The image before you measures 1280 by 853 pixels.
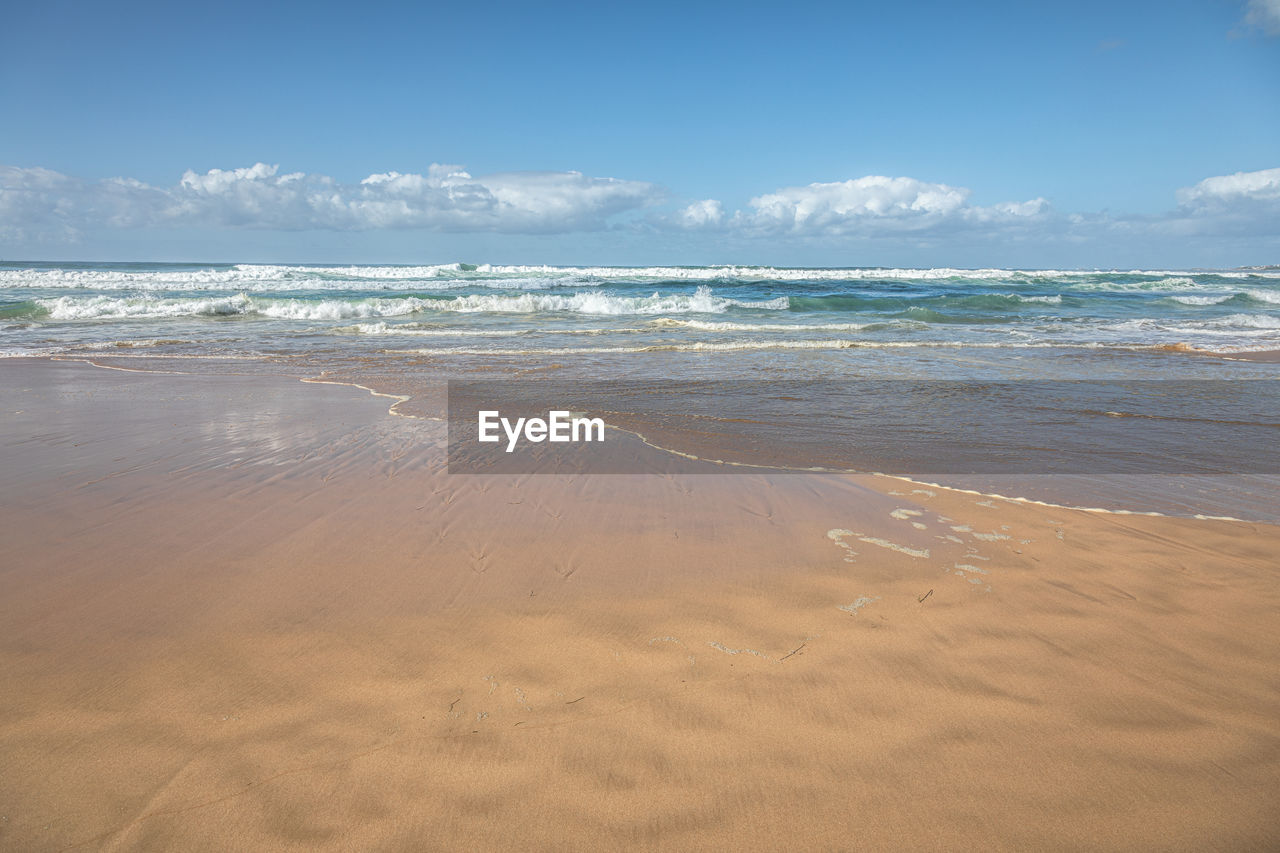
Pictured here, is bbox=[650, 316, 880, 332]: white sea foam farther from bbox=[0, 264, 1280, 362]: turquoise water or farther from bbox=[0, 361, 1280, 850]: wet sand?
bbox=[0, 361, 1280, 850]: wet sand

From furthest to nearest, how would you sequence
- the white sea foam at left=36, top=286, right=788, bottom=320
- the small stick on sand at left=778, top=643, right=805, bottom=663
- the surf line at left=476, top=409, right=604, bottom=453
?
the white sea foam at left=36, top=286, right=788, bottom=320 → the surf line at left=476, top=409, right=604, bottom=453 → the small stick on sand at left=778, top=643, right=805, bottom=663

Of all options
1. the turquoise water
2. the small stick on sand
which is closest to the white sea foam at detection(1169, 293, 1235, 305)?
the turquoise water

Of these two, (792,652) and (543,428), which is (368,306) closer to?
(543,428)

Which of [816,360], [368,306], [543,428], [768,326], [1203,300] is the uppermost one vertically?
[1203,300]

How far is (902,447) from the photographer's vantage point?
5090 mm

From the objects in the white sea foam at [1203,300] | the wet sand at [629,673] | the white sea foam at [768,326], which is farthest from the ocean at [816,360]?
the wet sand at [629,673]

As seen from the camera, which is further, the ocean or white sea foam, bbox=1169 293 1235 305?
white sea foam, bbox=1169 293 1235 305

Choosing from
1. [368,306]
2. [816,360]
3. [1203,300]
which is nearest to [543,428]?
[816,360]

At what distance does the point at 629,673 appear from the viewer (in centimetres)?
216

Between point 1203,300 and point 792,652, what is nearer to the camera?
point 792,652

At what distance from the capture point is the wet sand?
1635 millimetres

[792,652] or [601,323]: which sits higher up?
[601,323]

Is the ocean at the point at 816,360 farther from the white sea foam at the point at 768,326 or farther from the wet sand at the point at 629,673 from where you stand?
the wet sand at the point at 629,673

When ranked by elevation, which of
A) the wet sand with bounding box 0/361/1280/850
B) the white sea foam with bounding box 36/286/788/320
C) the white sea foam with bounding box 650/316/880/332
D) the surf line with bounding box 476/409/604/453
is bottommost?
the wet sand with bounding box 0/361/1280/850
